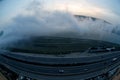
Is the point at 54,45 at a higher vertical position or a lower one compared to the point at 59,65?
higher

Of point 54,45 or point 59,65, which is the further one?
point 54,45

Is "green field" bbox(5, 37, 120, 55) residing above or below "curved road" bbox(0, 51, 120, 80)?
above

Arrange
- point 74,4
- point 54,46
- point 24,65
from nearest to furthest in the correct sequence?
1. point 24,65
2. point 54,46
3. point 74,4

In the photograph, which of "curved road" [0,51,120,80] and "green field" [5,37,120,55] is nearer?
"curved road" [0,51,120,80]

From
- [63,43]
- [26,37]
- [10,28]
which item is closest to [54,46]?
[63,43]

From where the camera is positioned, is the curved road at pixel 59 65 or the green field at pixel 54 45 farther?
the green field at pixel 54 45

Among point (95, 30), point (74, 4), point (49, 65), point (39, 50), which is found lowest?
point (49, 65)

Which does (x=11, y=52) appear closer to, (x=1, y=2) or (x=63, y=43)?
(x=63, y=43)

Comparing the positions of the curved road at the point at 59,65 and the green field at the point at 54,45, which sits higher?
the green field at the point at 54,45
